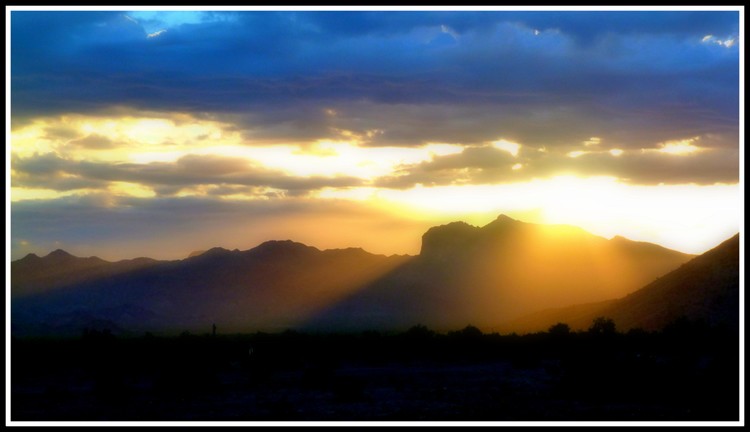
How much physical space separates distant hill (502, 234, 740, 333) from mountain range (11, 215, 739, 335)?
47062 mm

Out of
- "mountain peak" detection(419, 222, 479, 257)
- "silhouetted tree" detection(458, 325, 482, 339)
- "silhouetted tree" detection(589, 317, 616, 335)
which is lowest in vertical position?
"silhouetted tree" detection(458, 325, 482, 339)

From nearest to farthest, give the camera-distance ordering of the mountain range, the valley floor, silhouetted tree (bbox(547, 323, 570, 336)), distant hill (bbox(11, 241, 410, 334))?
the valley floor → silhouetted tree (bbox(547, 323, 570, 336)) → the mountain range → distant hill (bbox(11, 241, 410, 334))

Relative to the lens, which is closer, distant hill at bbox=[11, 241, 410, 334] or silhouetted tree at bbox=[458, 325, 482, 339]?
silhouetted tree at bbox=[458, 325, 482, 339]

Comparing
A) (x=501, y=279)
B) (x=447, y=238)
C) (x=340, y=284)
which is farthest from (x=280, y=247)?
(x=501, y=279)

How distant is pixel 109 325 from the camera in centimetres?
12544

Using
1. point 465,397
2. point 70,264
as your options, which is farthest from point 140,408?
point 70,264

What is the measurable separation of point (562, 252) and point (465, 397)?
391ft

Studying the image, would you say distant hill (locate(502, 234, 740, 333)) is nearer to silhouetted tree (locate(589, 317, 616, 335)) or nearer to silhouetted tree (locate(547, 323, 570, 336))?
silhouetted tree (locate(589, 317, 616, 335))

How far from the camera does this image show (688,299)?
65812 mm

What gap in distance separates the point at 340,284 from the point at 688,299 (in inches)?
3462

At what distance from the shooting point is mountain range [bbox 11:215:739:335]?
13075cm

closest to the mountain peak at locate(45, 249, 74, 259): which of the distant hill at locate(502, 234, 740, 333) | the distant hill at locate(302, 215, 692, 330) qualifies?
the distant hill at locate(302, 215, 692, 330)

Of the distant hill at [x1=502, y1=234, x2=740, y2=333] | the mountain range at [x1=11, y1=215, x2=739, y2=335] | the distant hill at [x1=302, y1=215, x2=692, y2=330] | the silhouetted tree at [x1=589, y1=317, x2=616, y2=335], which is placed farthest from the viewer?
the distant hill at [x1=302, y1=215, x2=692, y2=330]

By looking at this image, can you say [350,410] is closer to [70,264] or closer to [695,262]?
[695,262]
